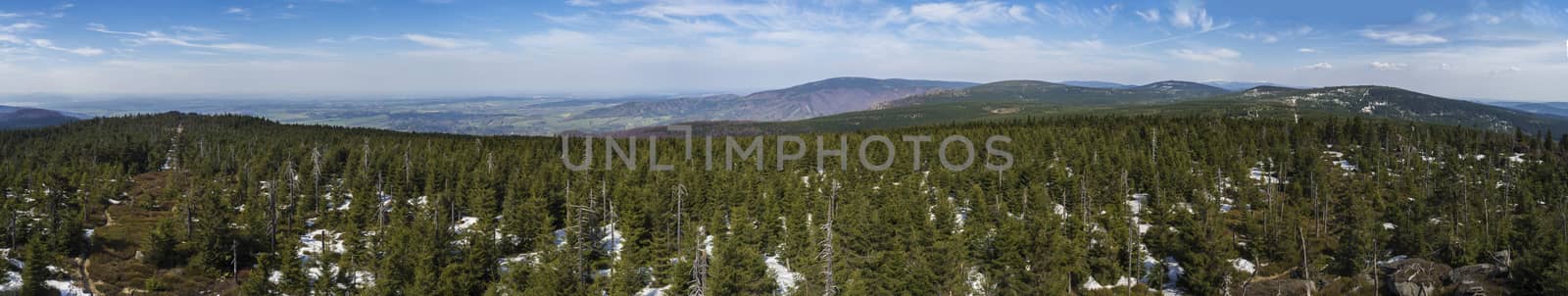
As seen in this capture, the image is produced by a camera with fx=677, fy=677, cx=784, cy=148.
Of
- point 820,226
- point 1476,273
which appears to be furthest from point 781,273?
point 1476,273

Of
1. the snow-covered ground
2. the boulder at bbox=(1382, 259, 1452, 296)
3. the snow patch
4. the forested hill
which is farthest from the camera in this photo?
the snow patch

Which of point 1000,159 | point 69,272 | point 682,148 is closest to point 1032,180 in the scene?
point 1000,159

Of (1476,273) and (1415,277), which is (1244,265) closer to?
(1415,277)

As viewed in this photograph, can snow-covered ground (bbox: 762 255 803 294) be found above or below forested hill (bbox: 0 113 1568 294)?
below

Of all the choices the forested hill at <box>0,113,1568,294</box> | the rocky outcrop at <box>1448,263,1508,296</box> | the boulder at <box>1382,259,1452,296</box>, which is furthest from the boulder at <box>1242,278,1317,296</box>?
the rocky outcrop at <box>1448,263,1508,296</box>

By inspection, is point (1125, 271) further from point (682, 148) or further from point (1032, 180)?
point (682, 148)

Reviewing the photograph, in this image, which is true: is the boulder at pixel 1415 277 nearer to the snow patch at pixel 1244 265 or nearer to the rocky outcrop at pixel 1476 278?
the rocky outcrop at pixel 1476 278

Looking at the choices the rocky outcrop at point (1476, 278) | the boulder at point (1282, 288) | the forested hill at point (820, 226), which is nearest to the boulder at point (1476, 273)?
the rocky outcrop at point (1476, 278)

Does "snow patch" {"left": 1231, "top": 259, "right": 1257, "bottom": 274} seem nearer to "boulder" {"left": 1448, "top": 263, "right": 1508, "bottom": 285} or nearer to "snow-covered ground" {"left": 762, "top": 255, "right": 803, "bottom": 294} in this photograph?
"boulder" {"left": 1448, "top": 263, "right": 1508, "bottom": 285}
